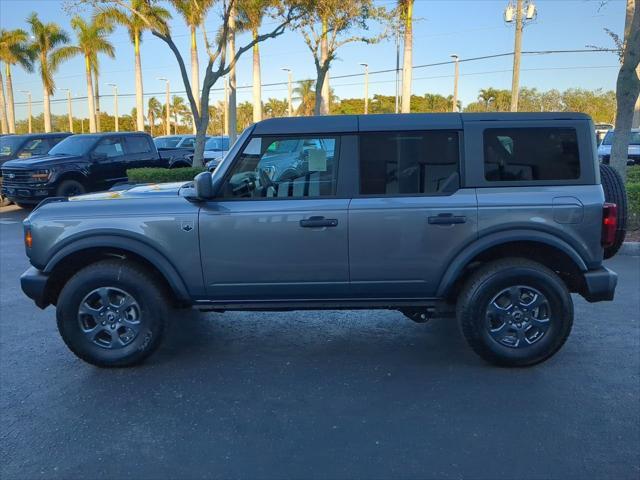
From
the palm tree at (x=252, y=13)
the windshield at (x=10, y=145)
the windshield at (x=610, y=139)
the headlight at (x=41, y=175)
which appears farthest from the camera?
the windshield at (x=610, y=139)

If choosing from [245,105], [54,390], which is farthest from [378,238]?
[245,105]

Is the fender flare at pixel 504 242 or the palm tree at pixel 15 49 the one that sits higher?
the palm tree at pixel 15 49

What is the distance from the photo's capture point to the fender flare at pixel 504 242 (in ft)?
13.1

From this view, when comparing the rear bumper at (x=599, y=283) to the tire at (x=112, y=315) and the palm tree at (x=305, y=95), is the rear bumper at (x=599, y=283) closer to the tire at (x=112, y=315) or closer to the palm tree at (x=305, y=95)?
the tire at (x=112, y=315)

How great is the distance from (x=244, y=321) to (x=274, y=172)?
70.5 inches

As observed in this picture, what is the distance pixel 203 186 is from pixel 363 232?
1206 millimetres

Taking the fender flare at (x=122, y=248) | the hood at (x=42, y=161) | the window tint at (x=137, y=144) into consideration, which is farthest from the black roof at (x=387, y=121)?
the window tint at (x=137, y=144)

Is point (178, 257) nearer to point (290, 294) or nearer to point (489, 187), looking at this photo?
point (290, 294)

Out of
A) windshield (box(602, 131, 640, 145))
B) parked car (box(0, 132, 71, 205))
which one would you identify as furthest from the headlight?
windshield (box(602, 131, 640, 145))

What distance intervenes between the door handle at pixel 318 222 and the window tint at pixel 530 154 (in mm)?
1191

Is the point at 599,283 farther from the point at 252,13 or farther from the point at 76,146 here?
the point at 252,13

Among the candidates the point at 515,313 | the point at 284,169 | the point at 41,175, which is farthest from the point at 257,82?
the point at 515,313

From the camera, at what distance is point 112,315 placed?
4176 millimetres

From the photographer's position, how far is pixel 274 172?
13.7 ft
